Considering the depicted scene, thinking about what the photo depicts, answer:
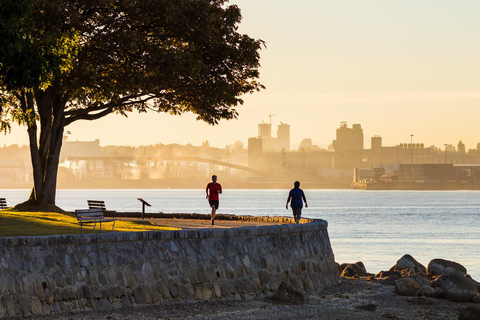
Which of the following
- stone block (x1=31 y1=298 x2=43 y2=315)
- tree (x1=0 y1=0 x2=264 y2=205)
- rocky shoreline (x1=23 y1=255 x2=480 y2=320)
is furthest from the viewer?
tree (x1=0 y1=0 x2=264 y2=205)

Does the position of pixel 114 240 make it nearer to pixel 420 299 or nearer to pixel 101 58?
pixel 420 299

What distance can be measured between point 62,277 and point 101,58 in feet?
49.2

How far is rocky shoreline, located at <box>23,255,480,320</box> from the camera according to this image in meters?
17.9

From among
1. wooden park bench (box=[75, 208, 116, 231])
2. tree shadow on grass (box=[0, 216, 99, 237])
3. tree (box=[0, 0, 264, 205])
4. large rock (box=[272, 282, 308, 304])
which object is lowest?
large rock (box=[272, 282, 308, 304])

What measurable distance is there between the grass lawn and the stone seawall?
3.36m

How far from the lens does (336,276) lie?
961 inches

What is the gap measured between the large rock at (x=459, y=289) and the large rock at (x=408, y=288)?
813 millimetres

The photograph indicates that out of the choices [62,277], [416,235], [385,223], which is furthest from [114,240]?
[385,223]

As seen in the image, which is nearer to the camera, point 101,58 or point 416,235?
point 101,58

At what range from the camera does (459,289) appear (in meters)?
22.7

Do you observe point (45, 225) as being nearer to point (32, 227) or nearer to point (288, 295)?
point (32, 227)

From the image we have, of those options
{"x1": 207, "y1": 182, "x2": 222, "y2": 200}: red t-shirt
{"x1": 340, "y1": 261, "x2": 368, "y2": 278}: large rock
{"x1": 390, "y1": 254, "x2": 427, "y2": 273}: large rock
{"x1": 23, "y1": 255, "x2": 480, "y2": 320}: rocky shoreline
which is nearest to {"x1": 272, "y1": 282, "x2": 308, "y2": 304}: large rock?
{"x1": 23, "y1": 255, "x2": 480, "y2": 320}: rocky shoreline

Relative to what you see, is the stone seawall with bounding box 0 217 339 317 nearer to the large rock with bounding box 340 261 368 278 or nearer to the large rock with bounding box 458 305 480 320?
the large rock with bounding box 458 305 480 320

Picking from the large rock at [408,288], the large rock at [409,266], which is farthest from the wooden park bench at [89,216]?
the large rock at [409,266]
